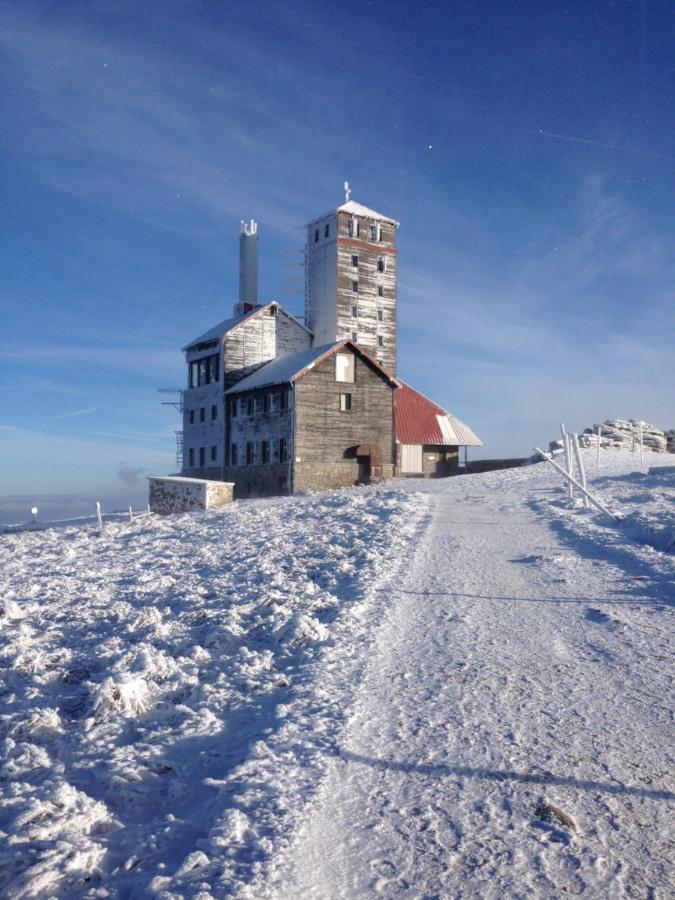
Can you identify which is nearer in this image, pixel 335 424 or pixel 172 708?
pixel 172 708

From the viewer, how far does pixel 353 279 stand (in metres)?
47.8

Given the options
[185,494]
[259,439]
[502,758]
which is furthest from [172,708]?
[259,439]

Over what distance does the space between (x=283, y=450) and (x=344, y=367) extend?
5.67 meters

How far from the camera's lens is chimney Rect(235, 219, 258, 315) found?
47606mm

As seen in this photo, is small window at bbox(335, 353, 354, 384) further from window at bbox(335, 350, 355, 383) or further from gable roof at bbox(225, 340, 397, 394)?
gable roof at bbox(225, 340, 397, 394)

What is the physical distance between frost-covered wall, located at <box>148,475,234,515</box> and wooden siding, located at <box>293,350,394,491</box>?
24.3ft

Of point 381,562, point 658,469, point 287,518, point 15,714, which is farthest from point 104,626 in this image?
point 658,469

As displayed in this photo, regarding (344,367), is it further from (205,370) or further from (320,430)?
(205,370)

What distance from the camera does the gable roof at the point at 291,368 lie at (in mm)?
36344

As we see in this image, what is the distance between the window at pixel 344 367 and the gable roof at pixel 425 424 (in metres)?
9.33

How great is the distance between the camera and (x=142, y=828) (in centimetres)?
425

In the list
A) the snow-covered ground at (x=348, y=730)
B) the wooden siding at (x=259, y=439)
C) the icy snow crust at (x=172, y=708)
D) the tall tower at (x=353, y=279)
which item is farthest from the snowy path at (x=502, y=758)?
the tall tower at (x=353, y=279)

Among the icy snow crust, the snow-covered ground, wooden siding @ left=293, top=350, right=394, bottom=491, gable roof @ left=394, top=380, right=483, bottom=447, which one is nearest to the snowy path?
the snow-covered ground

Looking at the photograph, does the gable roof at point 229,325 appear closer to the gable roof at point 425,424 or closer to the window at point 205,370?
the window at point 205,370
